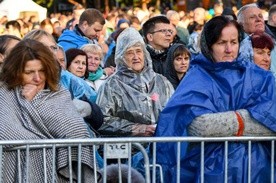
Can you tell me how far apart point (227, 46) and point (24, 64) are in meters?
1.38

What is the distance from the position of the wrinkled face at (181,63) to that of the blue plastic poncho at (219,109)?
425 centimetres

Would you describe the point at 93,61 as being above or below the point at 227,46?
below

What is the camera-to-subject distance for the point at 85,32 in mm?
14711

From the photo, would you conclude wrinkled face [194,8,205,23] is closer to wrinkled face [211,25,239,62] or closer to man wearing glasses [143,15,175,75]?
man wearing glasses [143,15,175,75]

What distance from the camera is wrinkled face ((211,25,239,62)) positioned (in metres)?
7.84

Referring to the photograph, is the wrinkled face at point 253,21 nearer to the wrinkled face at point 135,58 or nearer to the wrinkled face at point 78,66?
the wrinkled face at point 78,66

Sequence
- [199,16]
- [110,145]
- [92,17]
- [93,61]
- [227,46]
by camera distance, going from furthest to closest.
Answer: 1. [199,16]
2. [92,17]
3. [93,61]
4. [227,46]
5. [110,145]

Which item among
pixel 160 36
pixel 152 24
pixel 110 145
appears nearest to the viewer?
pixel 110 145

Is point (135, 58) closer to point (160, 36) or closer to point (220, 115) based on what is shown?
point (220, 115)

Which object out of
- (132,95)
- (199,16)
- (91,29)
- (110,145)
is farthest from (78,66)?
(199,16)

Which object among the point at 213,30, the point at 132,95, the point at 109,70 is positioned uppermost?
the point at 213,30

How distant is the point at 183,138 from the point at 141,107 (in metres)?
2.17

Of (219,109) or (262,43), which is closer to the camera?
(219,109)

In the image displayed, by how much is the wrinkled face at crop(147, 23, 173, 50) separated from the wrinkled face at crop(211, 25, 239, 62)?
4.42 metres
